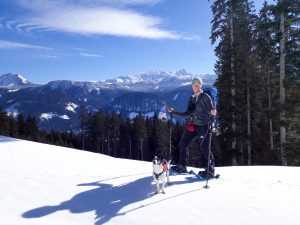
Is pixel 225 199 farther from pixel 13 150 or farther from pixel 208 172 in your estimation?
pixel 13 150

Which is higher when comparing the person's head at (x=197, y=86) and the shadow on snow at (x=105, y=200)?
the person's head at (x=197, y=86)

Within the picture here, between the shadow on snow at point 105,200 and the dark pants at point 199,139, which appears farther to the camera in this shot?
the dark pants at point 199,139

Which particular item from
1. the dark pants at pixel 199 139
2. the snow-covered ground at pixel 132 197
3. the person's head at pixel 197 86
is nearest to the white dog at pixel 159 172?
the snow-covered ground at pixel 132 197

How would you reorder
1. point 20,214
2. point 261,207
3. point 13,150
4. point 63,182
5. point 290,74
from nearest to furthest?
point 20,214 → point 261,207 → point 63,182 → point 13,150 → point 290,74

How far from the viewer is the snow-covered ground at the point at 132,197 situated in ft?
24.7

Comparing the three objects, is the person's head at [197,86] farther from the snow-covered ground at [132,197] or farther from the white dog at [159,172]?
the snow-covered ground at [132,197]

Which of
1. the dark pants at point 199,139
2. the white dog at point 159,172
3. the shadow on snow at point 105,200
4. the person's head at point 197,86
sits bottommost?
the shadow on snow at point 105,200

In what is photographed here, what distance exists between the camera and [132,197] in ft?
28.6

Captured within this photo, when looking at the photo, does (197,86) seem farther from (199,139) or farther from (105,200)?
(105,200)

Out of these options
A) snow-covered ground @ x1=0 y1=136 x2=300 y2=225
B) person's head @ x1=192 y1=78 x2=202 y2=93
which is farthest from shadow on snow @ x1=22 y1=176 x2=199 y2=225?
person's head @ x1=192 y1=78 x2=202 y2=93

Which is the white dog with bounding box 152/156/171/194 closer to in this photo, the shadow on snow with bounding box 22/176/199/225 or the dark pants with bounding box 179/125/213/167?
the shadow on snow with bounding box 22/176/199/225

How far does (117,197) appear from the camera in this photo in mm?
8734

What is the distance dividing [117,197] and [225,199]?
8.07ft

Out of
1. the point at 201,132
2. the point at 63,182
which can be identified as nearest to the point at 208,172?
the point at 201,132
